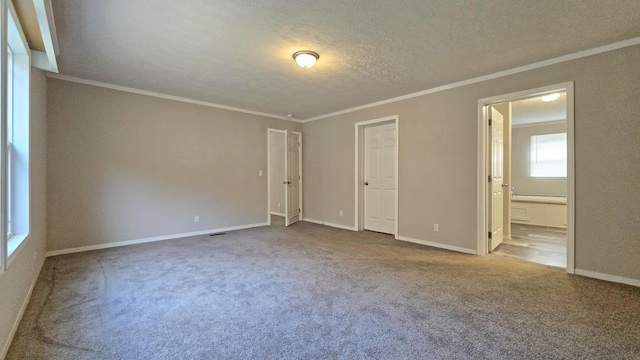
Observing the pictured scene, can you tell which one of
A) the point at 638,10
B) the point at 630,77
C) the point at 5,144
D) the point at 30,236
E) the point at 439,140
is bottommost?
the point at 30,236

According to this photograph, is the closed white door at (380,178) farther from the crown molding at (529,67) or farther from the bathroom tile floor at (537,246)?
the bathroom tile floor at (537,246)

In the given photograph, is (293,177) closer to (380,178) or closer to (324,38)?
(380,178)

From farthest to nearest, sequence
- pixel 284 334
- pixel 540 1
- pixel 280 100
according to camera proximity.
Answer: pixel 280 100, pixel 540 1, pixel 284 334

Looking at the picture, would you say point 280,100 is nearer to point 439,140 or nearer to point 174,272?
point 439,140

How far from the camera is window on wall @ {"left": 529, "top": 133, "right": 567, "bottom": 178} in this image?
6719 mm

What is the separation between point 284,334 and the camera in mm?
1883

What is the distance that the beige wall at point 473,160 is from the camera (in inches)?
108

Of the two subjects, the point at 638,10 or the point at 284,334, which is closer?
the point at 284,334

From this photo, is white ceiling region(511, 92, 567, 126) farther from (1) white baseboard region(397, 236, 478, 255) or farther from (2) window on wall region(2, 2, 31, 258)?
(2) window on wall region(2, 2, 31, 258)

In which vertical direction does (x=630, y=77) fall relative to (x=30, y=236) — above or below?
above

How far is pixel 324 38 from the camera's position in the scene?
2.64m

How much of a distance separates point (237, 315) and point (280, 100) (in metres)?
3.68

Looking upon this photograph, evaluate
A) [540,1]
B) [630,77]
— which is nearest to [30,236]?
[540,1]

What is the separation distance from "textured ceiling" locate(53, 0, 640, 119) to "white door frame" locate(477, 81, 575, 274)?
0.37 metres
